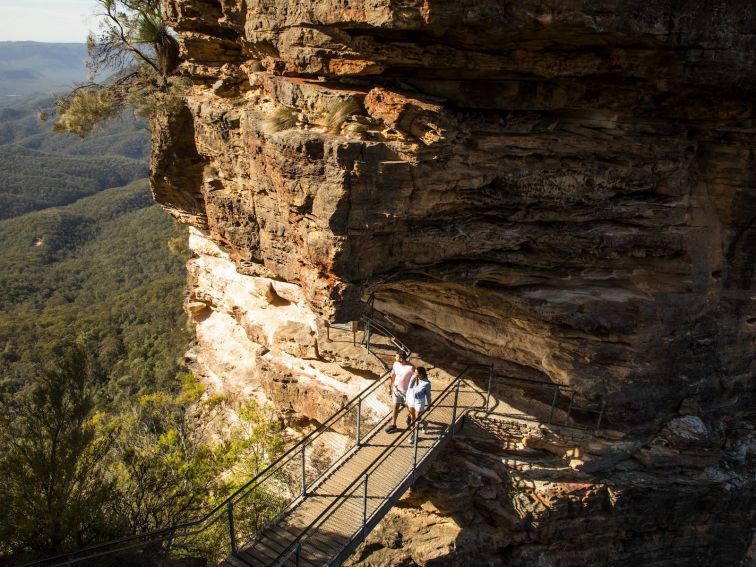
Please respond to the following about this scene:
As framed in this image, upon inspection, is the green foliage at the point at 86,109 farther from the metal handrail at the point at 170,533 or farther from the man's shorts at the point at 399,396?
the man's shorts at the point at 399,396

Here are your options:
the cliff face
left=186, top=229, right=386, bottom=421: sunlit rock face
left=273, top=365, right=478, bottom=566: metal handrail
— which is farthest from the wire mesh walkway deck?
left=186, top=229, right=386, bottom=421: sunlit rock face

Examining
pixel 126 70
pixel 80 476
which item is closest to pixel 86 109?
pixel 126 70

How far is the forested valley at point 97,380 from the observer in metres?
8.01

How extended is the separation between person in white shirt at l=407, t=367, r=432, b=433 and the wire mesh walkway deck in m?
0.38

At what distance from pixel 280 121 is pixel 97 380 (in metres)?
14.7

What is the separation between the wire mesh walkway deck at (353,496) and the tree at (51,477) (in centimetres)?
228

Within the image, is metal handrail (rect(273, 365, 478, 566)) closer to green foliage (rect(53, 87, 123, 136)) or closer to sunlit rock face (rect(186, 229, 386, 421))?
sunlit rock face (rect(186, 229, 386, 421))

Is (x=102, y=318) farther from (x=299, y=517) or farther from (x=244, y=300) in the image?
(x=299, y=517)

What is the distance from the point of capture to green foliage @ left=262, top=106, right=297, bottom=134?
27.8 feet

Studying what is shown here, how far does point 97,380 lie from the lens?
1906 centimetres

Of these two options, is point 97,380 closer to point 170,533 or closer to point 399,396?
point 170,533

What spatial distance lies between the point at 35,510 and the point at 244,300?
7813 mm

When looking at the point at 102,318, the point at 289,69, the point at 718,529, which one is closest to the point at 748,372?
the point at 718,529

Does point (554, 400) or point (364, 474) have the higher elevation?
point (554, 400)
